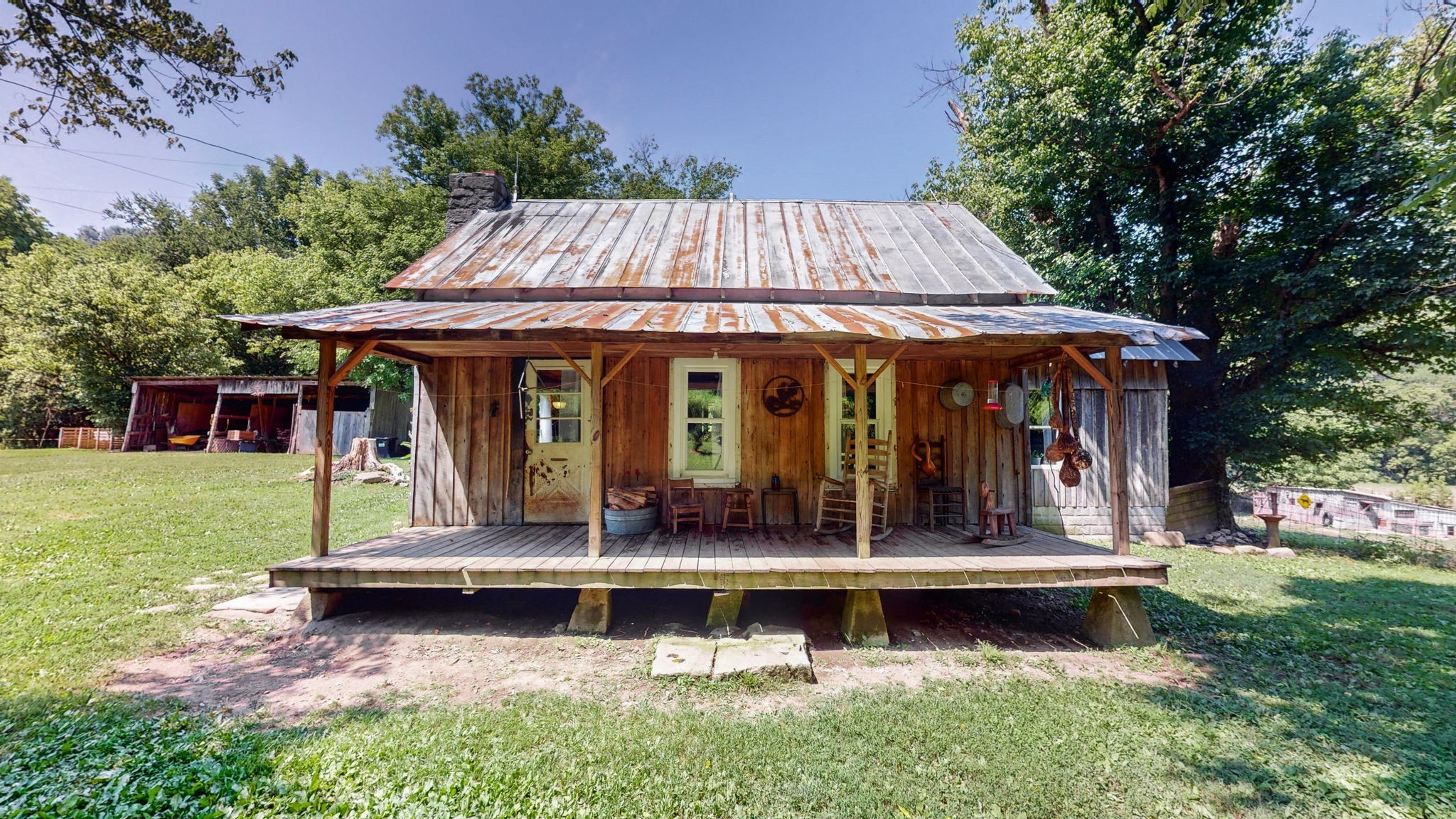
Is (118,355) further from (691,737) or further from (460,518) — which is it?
(691,737)

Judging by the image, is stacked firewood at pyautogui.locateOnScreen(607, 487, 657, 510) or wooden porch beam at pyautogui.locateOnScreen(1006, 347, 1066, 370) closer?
wooden porch beam at pyautogui.locateOnScreen(1006, 347, 1066, 370)

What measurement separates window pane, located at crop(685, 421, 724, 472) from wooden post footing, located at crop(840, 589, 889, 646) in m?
Result: 2.52

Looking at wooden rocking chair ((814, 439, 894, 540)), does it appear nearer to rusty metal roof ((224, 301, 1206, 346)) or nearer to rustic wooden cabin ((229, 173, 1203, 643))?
rustic wooden cabin ((229, 173, 1203, 643))

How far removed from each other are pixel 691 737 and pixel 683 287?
4763 millimetres

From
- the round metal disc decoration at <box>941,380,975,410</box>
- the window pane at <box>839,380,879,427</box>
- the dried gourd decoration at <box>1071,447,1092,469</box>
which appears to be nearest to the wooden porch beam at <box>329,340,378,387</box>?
the window pane at <box>839,380,879,427</box>

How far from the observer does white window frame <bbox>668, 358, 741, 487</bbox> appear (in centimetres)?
660

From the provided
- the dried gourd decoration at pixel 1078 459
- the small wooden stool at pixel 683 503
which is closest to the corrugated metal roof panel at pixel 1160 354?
the dried gourd decoration at pixel 1078 459

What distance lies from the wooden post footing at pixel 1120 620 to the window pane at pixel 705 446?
4.15 m

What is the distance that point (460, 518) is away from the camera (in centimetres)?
657

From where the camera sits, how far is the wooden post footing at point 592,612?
187 inches

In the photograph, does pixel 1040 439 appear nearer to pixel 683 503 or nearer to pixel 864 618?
pixel 864 618

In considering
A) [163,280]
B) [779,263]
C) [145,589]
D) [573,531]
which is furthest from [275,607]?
[163,280]

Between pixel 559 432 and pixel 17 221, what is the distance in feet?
133

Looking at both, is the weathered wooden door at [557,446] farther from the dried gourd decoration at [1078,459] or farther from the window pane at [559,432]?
the dried gourd decoration at [1078,459]
